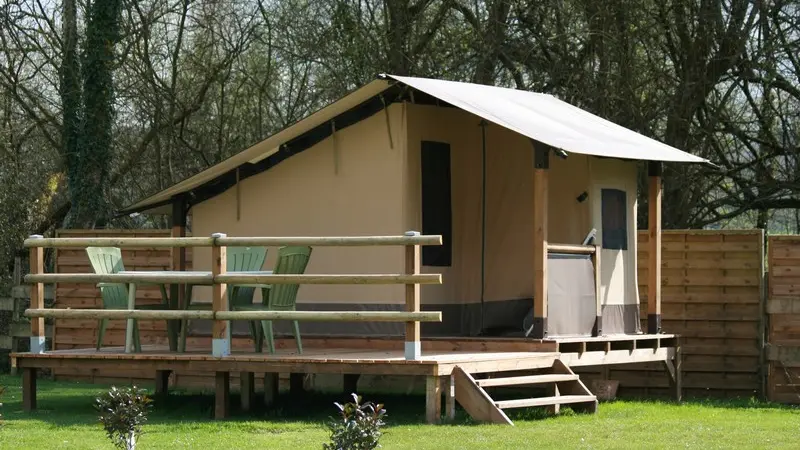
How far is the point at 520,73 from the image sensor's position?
16328 mm

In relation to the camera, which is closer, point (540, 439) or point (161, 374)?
point (540, 439)

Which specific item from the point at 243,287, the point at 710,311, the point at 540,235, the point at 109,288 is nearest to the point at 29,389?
the point at 109,288

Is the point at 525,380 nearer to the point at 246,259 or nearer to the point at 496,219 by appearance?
the point at 496,219

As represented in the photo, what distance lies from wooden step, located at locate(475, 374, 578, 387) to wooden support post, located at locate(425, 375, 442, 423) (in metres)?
0.33

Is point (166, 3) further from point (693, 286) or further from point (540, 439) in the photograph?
point (540, 439)

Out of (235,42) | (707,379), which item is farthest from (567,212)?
(235,42)

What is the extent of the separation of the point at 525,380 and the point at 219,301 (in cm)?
245

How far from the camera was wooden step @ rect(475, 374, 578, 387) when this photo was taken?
33.1ft

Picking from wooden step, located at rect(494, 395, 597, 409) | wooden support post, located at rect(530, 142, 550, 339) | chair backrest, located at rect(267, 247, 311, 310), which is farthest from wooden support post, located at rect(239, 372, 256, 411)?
wooden support post, located at rect(530, 142, 550, 339)

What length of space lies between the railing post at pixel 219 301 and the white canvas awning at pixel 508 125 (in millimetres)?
1845

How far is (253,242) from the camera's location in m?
10.3

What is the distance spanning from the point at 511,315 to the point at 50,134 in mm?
9383

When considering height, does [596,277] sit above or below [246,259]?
below

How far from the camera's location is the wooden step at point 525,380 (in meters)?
10.1
